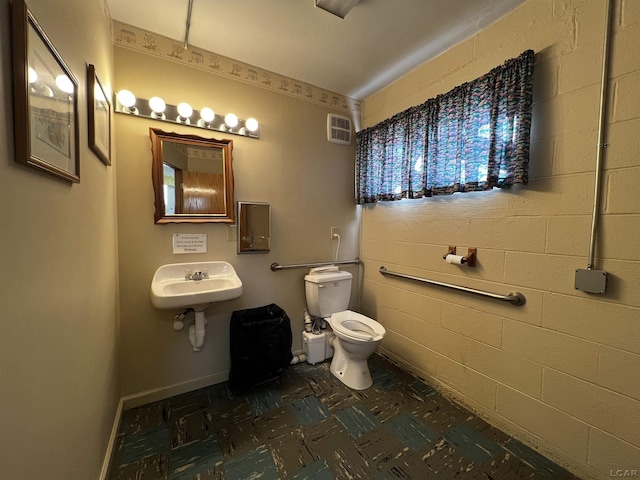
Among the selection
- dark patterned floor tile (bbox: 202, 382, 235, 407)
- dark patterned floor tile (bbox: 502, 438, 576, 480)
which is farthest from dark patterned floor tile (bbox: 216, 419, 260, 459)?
dark patterned floor tile (bbox: 502, 438, 576, 480)

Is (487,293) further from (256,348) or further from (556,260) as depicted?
(256,348)

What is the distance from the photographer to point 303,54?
6.43 feet

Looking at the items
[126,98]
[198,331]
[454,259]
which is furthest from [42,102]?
[454,259]

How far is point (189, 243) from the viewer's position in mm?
1891

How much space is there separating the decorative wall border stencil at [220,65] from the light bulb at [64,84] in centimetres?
111

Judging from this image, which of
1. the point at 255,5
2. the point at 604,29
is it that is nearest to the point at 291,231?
the point at 255,5

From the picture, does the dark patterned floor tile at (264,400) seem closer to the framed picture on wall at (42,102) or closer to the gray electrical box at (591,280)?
the framed picture on wall at (42,102)

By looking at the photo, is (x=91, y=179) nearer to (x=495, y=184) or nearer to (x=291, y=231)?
(x=291, y=231)

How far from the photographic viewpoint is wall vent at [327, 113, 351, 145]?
8.02 feet

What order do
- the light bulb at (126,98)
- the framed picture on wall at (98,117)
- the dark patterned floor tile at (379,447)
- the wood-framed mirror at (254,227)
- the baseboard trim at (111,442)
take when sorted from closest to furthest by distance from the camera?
the framed picture on wall at (98,117) < the baseboard trim at (111,442) < the dark patterned floor tile at (379,447) < the light bulb at (126,98) < the wood-framed mirror at (254,227)

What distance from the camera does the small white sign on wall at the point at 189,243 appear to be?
1854 millimetres

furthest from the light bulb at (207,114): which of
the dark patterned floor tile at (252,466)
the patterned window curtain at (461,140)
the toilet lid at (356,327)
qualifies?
the dark patterned floor tile at (252,466)

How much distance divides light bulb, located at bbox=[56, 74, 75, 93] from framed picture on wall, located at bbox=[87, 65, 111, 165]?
9.3 inches

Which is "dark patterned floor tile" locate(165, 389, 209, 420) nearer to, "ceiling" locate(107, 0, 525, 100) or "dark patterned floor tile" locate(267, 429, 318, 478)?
"dark patterned floor tile" locate(267, 429, 318, 478)
